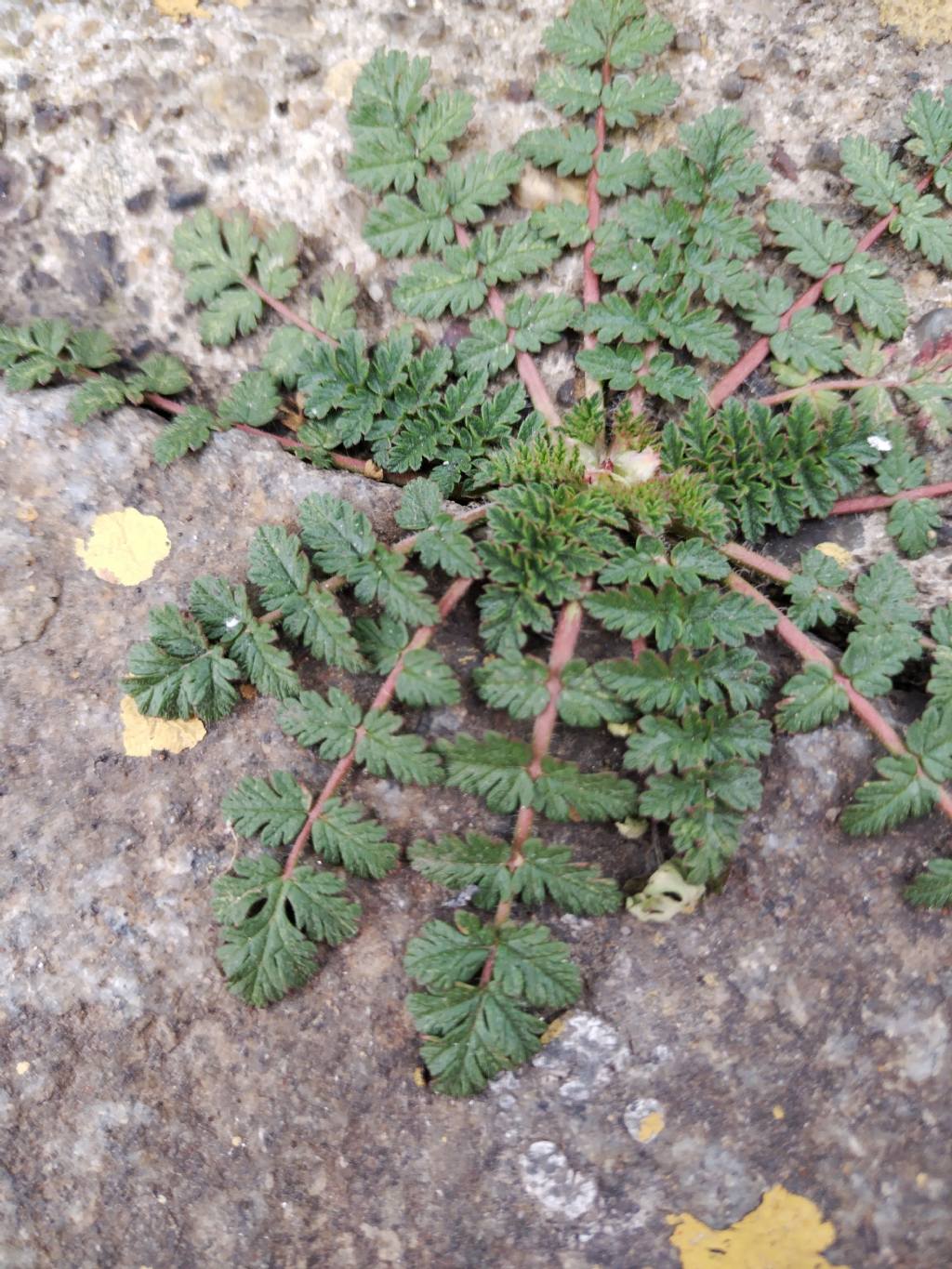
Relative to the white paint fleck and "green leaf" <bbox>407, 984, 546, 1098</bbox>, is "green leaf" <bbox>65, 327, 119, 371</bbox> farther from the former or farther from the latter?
the white paint fleck

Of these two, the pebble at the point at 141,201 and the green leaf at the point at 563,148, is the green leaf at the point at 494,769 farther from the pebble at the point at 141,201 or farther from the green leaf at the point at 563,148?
the pebble at the point at 141,201

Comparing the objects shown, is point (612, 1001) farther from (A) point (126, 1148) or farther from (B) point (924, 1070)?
(A) point (126, 1148)

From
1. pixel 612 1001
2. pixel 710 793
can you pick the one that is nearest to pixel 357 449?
pixel 710 793

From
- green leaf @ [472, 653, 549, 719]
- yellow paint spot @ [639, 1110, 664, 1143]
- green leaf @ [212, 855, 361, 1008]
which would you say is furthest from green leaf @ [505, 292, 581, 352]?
yellow paint spot @ [639, 1110, 664, 1143]

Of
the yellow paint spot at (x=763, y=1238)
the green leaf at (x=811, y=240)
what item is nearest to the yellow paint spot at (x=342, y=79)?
the green leaf at (x=811, y=240)

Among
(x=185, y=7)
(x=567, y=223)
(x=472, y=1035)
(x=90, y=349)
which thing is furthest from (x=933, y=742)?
(x=185, y=7)
